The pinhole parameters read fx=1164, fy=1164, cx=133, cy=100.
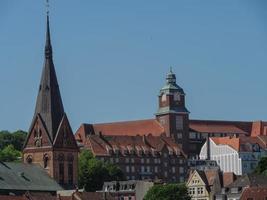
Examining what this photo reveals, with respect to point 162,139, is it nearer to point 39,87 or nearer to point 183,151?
point 183,151

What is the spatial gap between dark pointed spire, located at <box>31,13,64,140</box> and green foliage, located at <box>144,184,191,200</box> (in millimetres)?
12712

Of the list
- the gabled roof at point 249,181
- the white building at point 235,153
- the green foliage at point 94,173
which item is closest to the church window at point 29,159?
the green foliage at point 94,173

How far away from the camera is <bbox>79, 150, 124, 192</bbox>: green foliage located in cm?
15438

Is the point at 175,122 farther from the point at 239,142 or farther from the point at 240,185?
the point at 240,185

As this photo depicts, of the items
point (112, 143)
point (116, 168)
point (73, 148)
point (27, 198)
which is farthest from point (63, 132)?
point (112, 143)

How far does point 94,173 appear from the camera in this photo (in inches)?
6186

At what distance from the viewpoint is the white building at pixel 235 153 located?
7559 inches

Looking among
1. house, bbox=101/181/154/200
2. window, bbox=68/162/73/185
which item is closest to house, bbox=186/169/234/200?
house, bbox=101/181/154/200

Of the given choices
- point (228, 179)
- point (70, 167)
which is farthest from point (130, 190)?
point (228, 179)

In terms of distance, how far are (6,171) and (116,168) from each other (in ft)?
140

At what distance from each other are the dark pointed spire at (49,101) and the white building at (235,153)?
6362 centimetres

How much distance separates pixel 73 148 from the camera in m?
133

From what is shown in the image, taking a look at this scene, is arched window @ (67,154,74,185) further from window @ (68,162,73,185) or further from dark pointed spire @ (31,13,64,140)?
dark pointed spire @ (31,13,64,140)

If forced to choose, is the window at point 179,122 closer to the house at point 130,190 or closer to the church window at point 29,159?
the house at point 130,190
